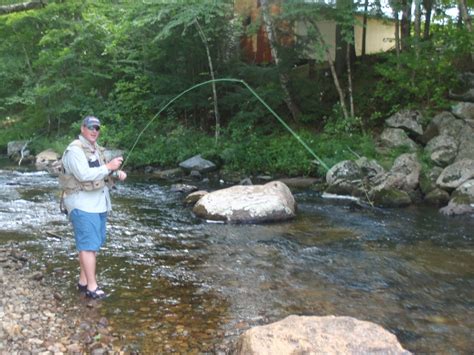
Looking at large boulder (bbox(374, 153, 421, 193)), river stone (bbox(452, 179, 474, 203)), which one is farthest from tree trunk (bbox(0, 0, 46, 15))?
river stone (bbox(452, 179, 474, 203))

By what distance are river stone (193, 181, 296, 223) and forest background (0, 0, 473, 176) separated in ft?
11.0

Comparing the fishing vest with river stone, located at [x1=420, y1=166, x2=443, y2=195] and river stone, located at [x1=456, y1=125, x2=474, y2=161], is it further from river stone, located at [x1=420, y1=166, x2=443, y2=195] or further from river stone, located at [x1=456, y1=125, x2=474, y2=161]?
river stone, located at [x1=456, y1=125, x2=474, y2=161]

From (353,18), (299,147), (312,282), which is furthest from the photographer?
(299,147)

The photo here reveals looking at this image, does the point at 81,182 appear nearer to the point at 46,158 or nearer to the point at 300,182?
the point at 300,182

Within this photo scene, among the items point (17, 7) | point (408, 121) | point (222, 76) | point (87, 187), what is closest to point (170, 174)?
point (222, 76)

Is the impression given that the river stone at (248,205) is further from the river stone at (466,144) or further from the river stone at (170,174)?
the river stone at (170,174)

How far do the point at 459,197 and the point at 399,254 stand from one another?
3648mm

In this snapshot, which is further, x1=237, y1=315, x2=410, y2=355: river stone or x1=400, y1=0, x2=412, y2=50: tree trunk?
x1=400, y1=0, x2=412, y2=50: tree trunk

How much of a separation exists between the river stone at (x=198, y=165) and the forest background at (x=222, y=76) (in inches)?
16.3

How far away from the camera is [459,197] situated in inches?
375

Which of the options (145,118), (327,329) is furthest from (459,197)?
(145,118)

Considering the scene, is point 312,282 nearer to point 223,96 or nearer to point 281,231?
point 281,231

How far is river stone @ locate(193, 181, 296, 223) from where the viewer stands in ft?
27.7

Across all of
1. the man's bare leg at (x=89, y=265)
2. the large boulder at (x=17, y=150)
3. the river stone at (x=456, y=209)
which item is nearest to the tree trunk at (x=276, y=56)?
the river stone at (x=456, y=209)
